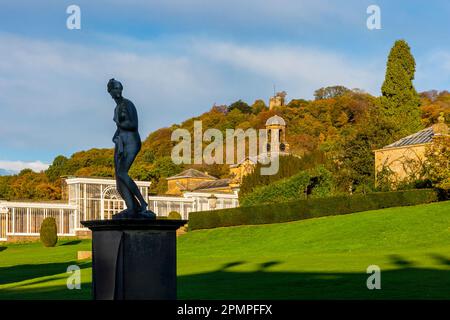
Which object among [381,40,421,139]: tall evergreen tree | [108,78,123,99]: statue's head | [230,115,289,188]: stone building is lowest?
[108,78,123,99]: statue's head

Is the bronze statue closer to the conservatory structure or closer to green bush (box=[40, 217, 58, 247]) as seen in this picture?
green bush (box=[40, 217, 58, 247])

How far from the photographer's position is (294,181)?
55812 millimetres

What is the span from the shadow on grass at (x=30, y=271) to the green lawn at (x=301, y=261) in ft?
0.14

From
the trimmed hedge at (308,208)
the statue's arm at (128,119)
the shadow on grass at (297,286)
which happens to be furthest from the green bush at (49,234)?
the statue's arm at (128,119)

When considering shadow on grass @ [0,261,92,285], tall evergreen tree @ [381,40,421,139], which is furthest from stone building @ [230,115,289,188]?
shadow on grass @ [0,261,92,285]

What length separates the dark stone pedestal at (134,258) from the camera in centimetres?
1288

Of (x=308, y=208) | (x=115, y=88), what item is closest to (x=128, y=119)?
(x=115, y=88)

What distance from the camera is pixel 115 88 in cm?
1381

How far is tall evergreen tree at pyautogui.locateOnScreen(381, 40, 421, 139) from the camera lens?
222 ft

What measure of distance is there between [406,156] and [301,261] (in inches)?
902

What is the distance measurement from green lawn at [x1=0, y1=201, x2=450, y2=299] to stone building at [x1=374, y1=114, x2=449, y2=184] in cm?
779

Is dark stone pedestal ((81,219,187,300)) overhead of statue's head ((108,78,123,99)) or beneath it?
beneath

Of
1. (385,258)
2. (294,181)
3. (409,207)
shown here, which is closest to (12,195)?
(294,181)
